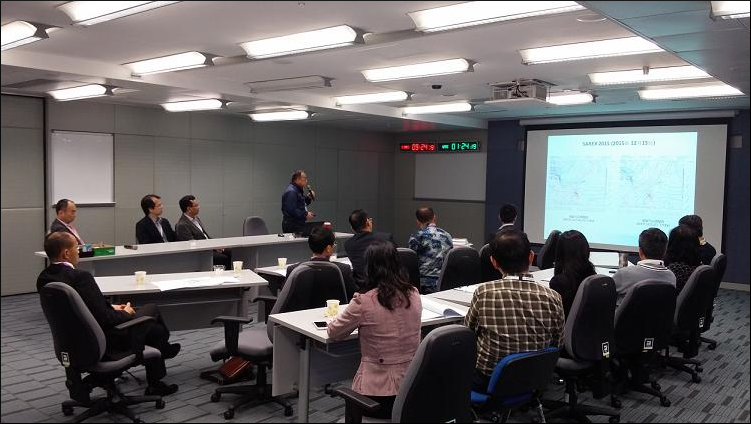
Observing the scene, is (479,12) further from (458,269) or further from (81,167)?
(81,167)

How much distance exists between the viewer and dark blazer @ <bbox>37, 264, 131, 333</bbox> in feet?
10.9

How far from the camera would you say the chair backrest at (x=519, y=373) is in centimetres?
273

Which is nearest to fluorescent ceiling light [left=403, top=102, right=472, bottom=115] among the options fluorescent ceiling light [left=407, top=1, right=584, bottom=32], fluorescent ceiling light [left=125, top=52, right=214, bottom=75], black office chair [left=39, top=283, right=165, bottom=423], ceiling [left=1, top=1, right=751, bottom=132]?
ceiling [left=1, top=1, right=751, bottom=132]

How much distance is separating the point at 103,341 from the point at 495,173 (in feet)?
27.6

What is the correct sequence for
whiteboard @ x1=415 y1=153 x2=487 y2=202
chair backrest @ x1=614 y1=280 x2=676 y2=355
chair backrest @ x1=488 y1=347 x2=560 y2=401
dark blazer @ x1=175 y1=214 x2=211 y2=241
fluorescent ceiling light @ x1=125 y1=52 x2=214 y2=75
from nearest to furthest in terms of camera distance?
chair backrest @ x1=488 y1=347 x2=560 y2=401
chair backrest @ x1=614 y1=280 x2=676 y2=355
fluorescent ceiling light @ x1=125 y1=52 x2=214 y2=75
dark blazer @ x1=175 y1=214 x2=211 y2=241
whiteboard @ x1=415 y1=153 x2=487 y2=202

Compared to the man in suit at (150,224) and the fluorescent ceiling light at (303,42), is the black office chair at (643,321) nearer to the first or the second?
the fluorescent ceiling light at (303,42)

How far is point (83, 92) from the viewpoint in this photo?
630 cm

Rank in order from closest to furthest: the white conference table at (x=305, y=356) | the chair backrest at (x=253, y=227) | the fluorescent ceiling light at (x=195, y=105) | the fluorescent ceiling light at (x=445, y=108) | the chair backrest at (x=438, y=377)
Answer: the chair backrest at (x=438, y=377) → the white conference table at (x=305, y=356) → the fluorescent ceiling light at (x=195, y=105) → the chair backrest at (x=253, y=227) → the fluorescent ceiling light at (x=445, y=108)

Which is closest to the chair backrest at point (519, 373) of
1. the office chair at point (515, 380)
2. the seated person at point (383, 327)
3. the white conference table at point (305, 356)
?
the office chair at point (515, 380)

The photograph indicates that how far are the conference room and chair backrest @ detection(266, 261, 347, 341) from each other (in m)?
0.02

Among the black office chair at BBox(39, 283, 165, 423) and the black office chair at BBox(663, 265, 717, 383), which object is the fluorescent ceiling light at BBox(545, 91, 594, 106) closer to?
the black office chair at BBox(663, 265, 717, 383)

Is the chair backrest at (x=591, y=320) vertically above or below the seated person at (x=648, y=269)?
below

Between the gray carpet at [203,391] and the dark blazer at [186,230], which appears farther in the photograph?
the dark blazer at [186,230]

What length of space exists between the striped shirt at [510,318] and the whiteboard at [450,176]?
26.8ft
